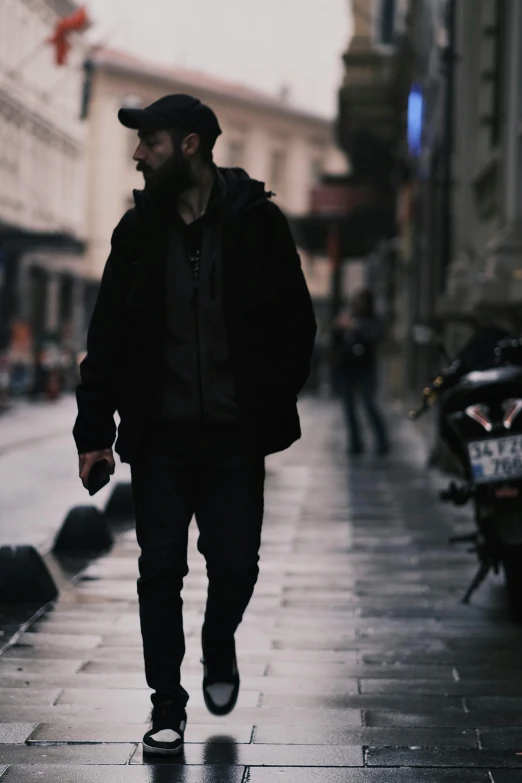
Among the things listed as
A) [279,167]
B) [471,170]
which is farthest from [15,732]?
[279,167]

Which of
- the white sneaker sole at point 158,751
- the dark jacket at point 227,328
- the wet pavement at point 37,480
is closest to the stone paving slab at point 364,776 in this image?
the white sneaker sole at point 158,751

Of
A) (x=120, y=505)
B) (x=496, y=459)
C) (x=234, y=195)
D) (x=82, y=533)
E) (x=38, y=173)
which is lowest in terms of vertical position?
(x=120, y=505)

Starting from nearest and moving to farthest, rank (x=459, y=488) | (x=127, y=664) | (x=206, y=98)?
(x=127, y=664) → (x=459, y=488) → (x=206, y=98)

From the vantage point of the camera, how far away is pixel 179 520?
439 cm

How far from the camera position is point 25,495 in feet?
39.2

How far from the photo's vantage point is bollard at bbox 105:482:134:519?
10.1 m

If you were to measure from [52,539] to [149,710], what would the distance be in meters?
4.40

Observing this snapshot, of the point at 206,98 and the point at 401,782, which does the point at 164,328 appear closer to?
the point at 401,782

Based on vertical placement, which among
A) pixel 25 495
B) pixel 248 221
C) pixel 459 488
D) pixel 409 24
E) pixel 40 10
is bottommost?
pixel 25 495

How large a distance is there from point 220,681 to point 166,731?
352mm

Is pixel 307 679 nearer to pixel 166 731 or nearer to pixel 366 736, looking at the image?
pixel 366 736

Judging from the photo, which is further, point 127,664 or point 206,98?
point 206,98

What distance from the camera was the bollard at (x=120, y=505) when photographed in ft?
33.1

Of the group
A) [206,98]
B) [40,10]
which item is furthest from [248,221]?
[206,98]
